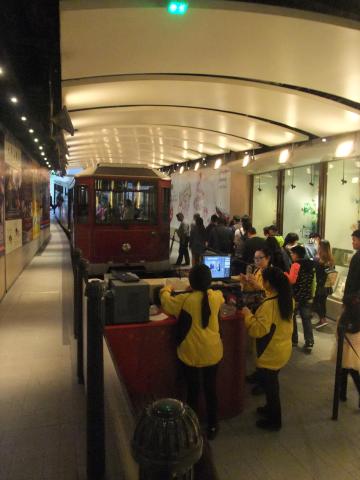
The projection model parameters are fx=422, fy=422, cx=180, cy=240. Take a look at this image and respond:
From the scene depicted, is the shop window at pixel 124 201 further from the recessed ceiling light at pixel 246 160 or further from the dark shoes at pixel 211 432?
the dark shoes at pixel 211 432

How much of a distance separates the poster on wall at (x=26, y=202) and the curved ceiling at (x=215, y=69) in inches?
92.2

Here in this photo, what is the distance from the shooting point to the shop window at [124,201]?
9633 millimetres

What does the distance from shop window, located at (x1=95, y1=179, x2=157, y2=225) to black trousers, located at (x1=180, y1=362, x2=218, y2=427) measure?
631 centimetres

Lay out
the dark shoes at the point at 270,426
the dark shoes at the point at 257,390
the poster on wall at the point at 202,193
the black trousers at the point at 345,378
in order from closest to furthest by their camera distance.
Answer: the dark shoes at the point at 270,426 → the black trousers at the point at 345,378 → the dark shoes at the point at 257,390 → the poster on wall at the point at 202,193

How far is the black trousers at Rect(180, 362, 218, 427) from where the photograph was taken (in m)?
3.76

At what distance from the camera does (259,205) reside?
1432 centimetres

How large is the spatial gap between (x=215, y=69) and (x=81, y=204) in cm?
470

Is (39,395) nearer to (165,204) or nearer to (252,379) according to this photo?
(252,379)

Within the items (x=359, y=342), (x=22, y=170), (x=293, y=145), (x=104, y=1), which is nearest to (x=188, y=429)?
(x=359, y=342)

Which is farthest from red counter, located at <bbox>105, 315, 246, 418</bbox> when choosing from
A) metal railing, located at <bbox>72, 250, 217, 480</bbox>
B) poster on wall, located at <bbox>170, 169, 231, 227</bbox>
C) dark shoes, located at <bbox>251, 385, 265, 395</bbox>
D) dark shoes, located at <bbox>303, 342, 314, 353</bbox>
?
poster on wall, located at <bbox>170, 169, 231, 227</bbox>

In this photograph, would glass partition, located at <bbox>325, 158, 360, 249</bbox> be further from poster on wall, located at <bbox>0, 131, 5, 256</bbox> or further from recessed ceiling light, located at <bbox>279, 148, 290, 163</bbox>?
poster on wall, located at <bbox>0, 131, 5, 256</bbox>

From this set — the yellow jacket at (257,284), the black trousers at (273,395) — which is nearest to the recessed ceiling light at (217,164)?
the yellow jacket at (257,284)

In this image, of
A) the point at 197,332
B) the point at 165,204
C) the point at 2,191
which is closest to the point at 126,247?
the point at 165,204

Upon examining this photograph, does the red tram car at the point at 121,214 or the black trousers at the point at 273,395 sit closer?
the black trousers at the point at 273,395
